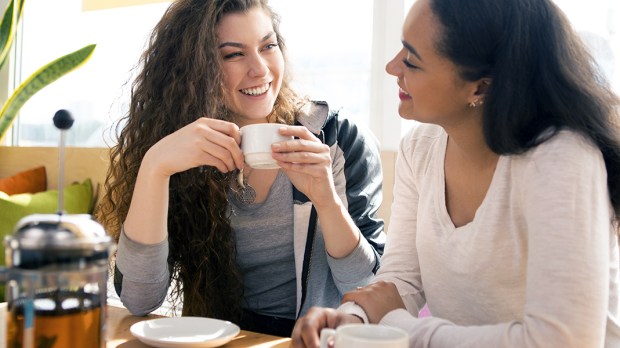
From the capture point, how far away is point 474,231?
103cm

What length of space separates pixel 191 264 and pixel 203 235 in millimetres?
70

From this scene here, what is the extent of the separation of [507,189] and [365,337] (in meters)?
0.41

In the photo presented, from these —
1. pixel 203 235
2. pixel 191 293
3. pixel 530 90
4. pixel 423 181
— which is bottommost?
pixel 191 293

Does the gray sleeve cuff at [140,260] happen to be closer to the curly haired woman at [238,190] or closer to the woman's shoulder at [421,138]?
the curly haired woman at [238,190]

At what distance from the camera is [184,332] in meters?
0.97

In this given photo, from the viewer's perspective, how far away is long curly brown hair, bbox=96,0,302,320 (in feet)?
4.69

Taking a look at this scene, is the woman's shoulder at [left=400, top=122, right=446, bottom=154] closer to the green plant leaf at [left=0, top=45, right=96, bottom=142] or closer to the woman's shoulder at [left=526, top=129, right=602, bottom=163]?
the woman's shoulder at [left=526, top=129, right=602, bottom=163]

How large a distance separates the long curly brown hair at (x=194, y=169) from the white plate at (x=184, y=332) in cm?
41

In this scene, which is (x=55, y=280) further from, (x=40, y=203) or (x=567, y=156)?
(x=40, y=203)

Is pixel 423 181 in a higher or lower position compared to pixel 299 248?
higher

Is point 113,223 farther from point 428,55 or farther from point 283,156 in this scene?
point 428,55

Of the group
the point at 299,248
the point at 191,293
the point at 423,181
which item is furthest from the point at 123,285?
the point at 423,181

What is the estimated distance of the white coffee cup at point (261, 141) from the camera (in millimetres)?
1107

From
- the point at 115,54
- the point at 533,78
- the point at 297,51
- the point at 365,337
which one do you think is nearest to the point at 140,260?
the point at 365,337
